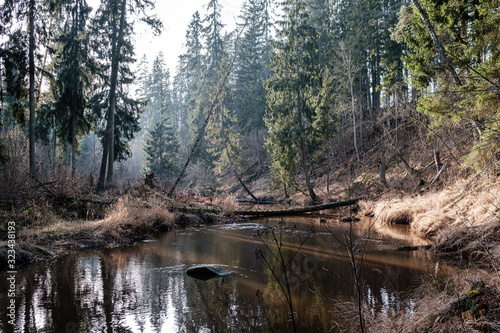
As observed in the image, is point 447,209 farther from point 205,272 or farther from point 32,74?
point 32,74

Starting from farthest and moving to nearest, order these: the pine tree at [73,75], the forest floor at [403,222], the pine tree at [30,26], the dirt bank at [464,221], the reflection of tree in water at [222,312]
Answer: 1. the pine tree at [73,75]
2. the pine tree at [30,26]
3. the dirt bank at [464,221]
4. the reflection of tree in water at [222,312]
5. the forest floor at [403,222]

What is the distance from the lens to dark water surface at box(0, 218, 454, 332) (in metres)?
4.61

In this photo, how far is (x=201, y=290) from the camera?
6.00 m

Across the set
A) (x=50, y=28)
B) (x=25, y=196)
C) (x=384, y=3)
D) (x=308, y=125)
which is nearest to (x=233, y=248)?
(x=25, y=196)

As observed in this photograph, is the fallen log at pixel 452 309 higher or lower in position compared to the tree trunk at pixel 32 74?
lower

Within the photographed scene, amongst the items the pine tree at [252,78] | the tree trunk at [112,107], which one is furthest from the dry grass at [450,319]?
the pine tree at [252,78]

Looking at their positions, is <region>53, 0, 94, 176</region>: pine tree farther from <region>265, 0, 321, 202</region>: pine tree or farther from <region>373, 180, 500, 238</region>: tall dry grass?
<region>373, 180, 500, 238</region>: tall dry grass

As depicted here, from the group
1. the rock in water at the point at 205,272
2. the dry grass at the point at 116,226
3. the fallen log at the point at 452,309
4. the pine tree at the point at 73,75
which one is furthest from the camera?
the pine tree at the point at 73,75

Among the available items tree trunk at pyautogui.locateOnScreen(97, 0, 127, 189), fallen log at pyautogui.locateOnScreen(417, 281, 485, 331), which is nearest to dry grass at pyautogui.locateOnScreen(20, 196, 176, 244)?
tree trunk at pyautogui.locateOnScreen(97, 0, 127, 189)

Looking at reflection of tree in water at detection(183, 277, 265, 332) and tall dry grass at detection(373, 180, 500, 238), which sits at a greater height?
tall dry grass at detection(373, 180, 500, 238)

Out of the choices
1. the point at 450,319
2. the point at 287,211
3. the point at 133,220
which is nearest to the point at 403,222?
the point at 287,211

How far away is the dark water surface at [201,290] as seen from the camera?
4.61m

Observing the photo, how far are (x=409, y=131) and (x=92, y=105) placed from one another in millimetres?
23751

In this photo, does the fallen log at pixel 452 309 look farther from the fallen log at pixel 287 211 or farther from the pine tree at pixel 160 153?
the pine tree at pixel 160 153
